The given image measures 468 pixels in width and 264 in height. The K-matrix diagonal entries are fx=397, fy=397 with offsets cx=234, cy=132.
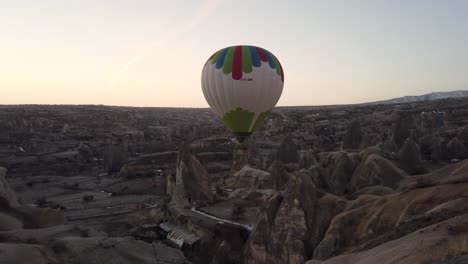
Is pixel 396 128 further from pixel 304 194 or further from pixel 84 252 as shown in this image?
pixel 84 252

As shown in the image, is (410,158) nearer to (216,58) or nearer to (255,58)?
(255,58)

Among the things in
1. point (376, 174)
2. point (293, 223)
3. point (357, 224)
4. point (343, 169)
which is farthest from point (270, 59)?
point (343, 169)

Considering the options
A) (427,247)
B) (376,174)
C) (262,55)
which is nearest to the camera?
(427,247)

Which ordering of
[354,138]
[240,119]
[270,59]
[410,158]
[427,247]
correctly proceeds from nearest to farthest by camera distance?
1. [427,247]
2. [270,59]
3. [240,119]
4. [410,158]
5. [354,138]

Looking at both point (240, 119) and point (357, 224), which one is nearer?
point (357, 224)

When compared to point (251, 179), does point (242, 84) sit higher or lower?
higher

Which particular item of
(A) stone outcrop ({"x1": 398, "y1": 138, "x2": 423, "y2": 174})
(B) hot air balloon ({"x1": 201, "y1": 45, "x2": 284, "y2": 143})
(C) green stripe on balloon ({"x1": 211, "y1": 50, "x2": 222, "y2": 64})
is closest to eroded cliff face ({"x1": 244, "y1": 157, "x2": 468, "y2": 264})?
(B) hot air balloon ({"x1": 201, "y1": 45, "x2": 284, "y2": 143})

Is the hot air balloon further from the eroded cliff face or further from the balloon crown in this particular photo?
the eroded cliff face
